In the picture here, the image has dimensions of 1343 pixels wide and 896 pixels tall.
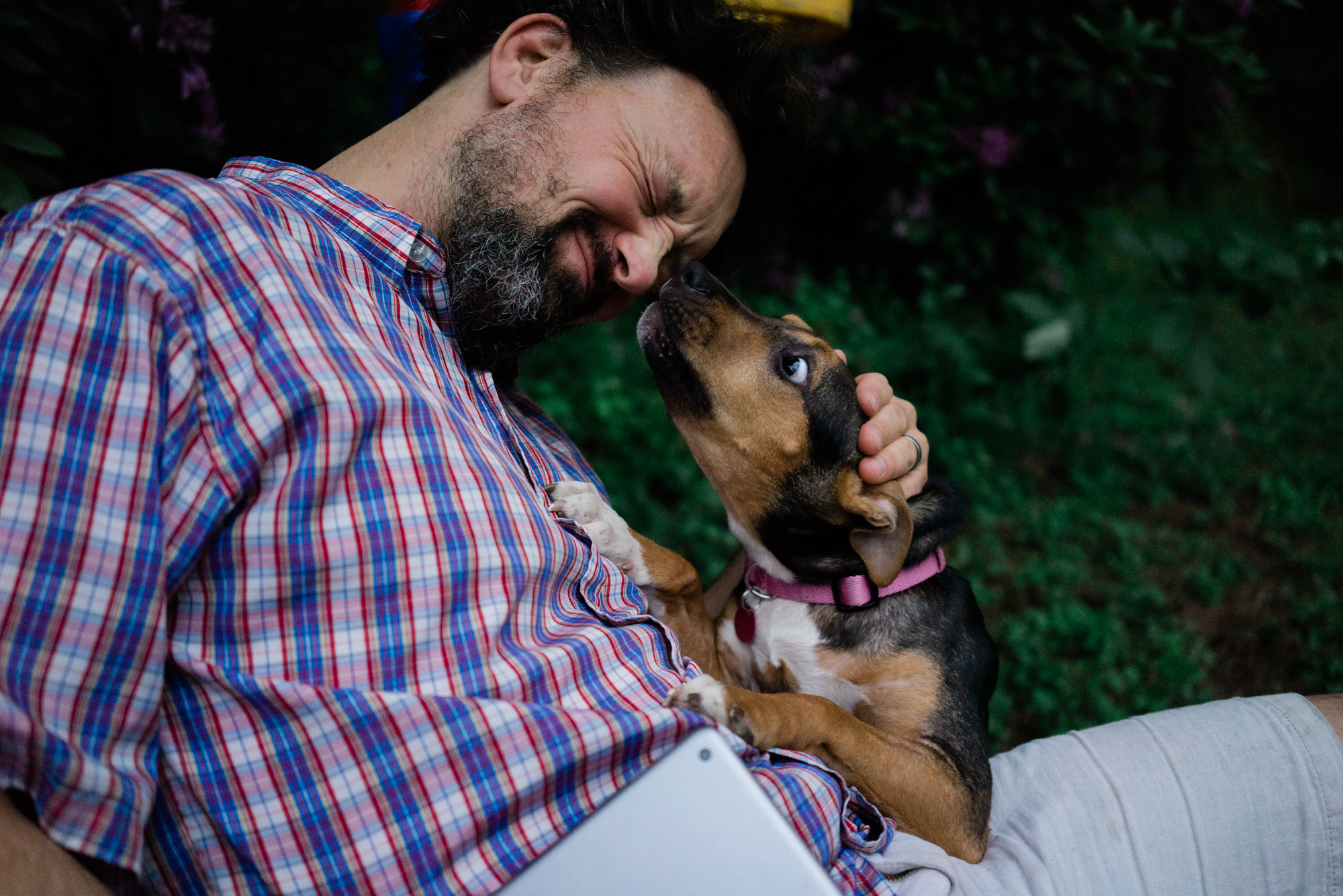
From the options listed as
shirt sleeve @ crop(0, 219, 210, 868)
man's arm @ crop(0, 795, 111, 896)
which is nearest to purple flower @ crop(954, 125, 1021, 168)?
shirt sleeve @ crop(0, 219, 210, 868)

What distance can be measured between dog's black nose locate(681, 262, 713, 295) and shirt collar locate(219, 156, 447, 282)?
807mm

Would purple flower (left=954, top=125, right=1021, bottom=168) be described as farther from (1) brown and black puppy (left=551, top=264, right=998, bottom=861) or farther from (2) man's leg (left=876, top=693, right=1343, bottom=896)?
(2) man's leg (left=876, top=693, right=1343, bottom=896)

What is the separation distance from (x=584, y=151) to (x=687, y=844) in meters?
1.62

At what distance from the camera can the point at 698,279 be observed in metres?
2.48

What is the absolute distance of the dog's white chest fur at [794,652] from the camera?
2.40m

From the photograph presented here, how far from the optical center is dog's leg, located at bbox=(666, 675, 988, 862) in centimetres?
190

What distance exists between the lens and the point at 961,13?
4605 mm

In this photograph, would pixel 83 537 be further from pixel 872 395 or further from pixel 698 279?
pixel 872 395

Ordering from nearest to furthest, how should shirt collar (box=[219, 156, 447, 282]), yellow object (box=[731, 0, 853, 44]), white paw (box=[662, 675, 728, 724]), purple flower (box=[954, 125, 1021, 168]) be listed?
white paw (box=[662, 675, 728, 724])
shirt collar (box=[219, 156, 447, 282])
yellow object (box=[731, 0, 853, 44])
purple flower (box=[954, 125, 1021, 168])

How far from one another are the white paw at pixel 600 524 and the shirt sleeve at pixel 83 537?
0.97 metres

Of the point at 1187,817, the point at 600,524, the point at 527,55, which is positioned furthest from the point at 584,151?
the point at 1187,817

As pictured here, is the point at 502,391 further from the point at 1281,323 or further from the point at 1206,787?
the point at 1281,323

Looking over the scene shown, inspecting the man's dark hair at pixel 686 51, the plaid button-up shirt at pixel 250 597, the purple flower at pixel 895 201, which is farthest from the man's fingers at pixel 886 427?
the purple flower at pixel 895 201

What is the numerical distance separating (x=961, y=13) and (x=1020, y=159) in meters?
0.89
